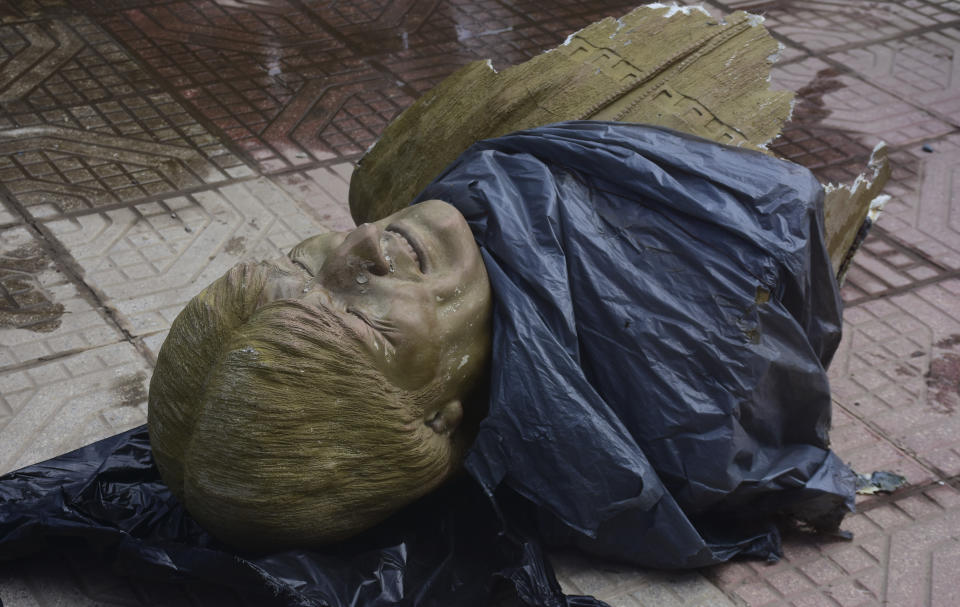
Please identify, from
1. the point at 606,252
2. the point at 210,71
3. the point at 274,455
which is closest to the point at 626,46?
the point at 606,252

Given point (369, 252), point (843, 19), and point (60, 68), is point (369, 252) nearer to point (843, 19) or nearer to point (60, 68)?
point (60, 68)

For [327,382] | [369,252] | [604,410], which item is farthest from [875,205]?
[327,382]

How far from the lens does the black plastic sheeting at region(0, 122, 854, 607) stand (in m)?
2.86

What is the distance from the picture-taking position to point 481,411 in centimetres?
308

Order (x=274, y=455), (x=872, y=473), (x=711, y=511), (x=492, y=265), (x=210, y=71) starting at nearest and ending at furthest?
(x=274, y=455)
(x=492, y=265)
(x=711, y=511)
(x=872, y=473)
(x=210, y=71)

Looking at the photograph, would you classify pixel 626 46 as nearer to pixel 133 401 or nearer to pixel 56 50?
pixel 133 401

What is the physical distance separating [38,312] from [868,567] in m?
3.05

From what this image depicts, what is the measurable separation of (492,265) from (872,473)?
149 cm

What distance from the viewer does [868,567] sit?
3.12 meters

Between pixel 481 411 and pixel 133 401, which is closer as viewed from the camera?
pixel 481 411

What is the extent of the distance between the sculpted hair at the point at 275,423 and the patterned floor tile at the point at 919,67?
415 cm

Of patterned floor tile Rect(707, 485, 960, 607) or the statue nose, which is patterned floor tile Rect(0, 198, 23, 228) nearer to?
the statue nose

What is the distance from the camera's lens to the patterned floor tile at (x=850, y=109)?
18.1ft

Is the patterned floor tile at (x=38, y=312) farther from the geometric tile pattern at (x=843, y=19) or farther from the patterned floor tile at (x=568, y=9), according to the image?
the geometric tile pattern at (x=843, y=19)
